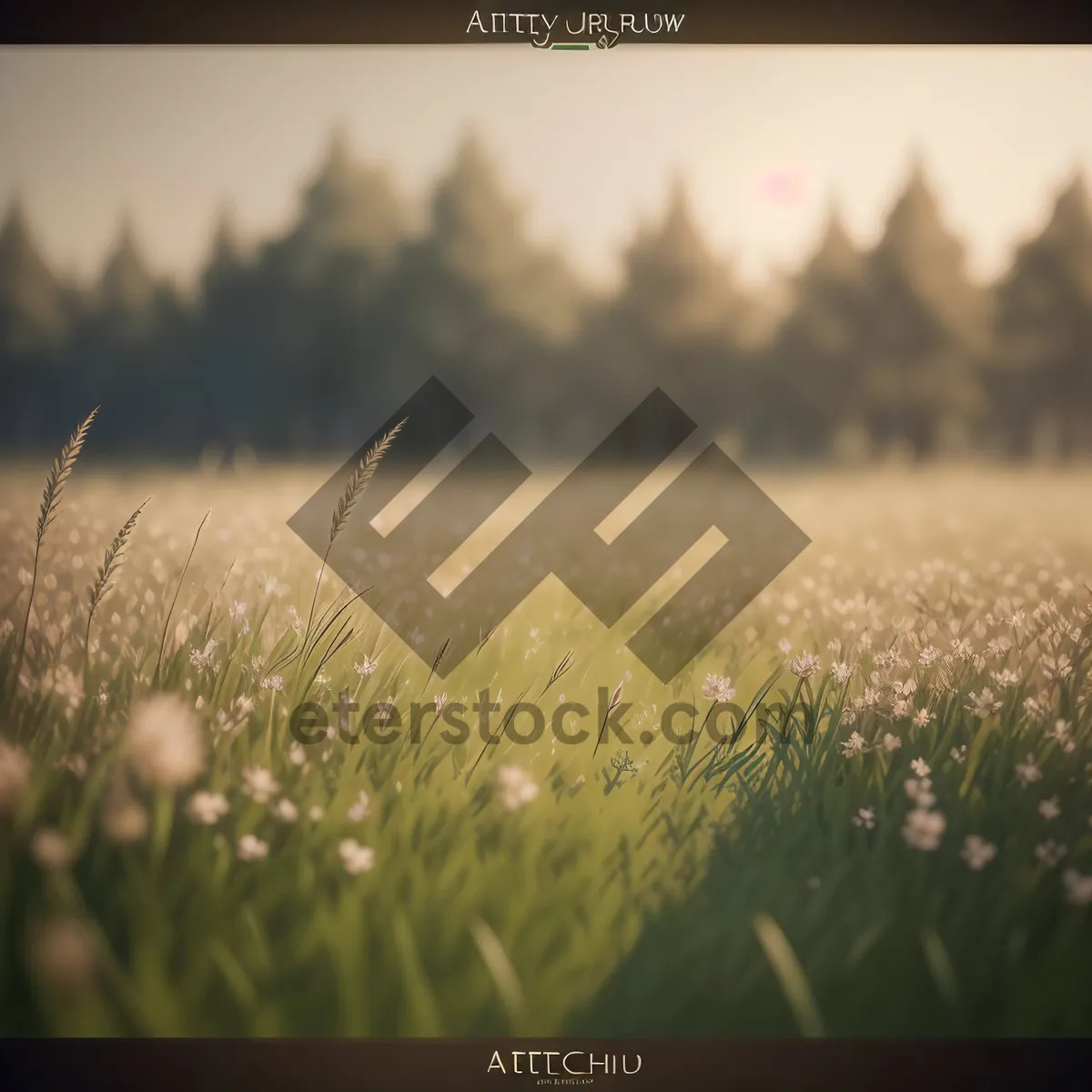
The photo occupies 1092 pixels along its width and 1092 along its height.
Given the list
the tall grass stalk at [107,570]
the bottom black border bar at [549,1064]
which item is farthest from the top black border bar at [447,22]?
the bottom black border bar at [549,1064]

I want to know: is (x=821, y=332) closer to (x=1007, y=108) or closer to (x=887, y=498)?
(x=887, y=498)

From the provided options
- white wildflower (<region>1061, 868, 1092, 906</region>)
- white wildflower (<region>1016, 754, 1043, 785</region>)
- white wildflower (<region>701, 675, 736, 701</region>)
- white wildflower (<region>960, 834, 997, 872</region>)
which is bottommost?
white wildflower (<region>1061, 868, 1092, 906</region>)

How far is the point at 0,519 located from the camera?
4.41 ft

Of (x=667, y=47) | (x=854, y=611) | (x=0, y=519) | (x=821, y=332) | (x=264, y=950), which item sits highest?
(x=667, y=47)

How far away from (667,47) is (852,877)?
180 cm

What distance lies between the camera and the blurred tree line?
1.32 m

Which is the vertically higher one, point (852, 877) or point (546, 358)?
point (546, 358)

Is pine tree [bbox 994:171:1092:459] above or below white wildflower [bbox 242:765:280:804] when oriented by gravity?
above

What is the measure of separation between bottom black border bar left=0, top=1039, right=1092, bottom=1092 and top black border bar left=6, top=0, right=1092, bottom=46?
6.95ft

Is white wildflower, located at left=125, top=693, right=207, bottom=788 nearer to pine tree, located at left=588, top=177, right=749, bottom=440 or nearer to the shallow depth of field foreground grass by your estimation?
the shallow depth of field foreground grass

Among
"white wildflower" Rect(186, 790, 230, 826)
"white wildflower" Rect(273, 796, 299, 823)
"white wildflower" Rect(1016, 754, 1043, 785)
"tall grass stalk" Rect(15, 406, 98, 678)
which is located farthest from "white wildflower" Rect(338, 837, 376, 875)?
"white wildflower" Rect(1016, 754, 1043, 785)

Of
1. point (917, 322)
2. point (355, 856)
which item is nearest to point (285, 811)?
point (355, 856)

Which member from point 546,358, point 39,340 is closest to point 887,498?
point 546,358

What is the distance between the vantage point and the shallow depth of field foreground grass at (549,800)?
50.4 inches
